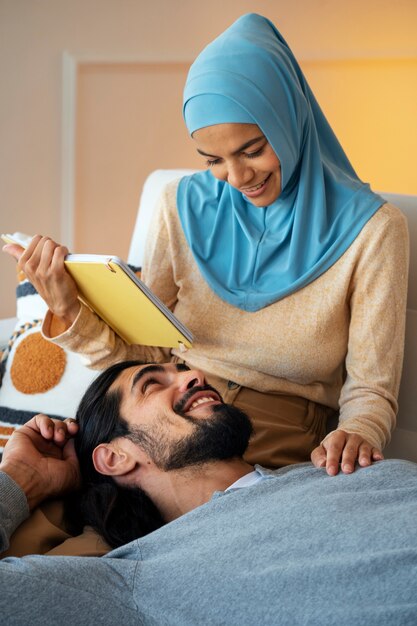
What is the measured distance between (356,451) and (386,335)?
0.38m

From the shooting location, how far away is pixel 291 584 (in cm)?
126

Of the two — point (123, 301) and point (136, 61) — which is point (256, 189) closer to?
point (123, 301)

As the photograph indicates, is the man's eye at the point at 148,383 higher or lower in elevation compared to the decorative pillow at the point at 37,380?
higher

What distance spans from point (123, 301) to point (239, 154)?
40cm

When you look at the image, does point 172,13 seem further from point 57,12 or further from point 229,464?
point 229,464

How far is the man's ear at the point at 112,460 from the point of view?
1.65 meters

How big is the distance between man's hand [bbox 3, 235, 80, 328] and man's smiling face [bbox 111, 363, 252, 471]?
0.81 ft

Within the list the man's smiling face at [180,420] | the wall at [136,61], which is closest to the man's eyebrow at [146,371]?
the man's smiling face at [180,420]

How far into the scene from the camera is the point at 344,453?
1565 mm

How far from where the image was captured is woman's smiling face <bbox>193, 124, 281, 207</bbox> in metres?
1.80

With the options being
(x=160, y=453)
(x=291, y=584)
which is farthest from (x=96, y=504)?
(x=291, y=584)

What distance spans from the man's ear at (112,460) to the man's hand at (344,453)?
1.17ft

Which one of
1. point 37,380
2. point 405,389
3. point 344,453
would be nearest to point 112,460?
point 344,453

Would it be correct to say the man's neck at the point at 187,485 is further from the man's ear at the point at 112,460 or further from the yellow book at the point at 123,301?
the yellow book at the point at 123,301
